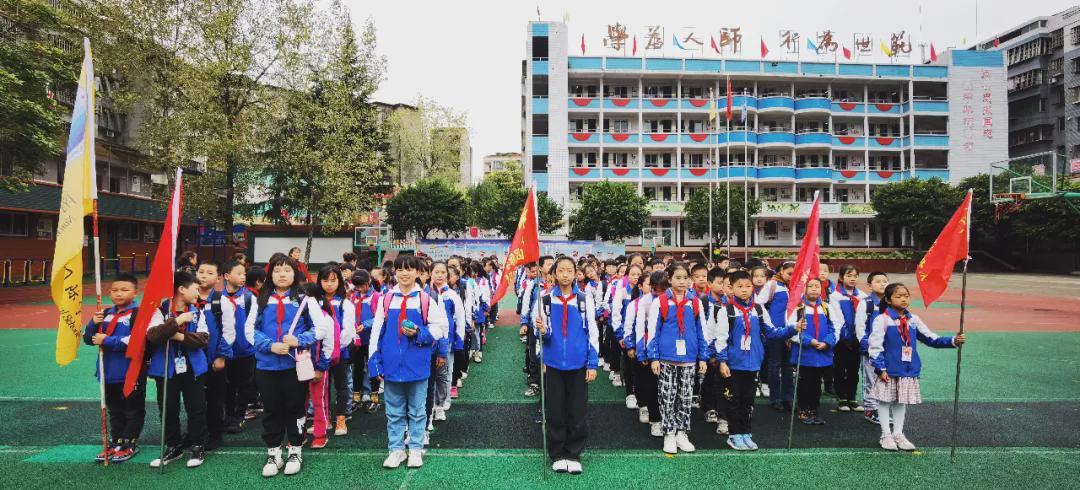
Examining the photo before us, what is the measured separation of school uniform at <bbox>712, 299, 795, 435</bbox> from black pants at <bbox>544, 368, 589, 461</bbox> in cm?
139

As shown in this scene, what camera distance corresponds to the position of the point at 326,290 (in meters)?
5.24

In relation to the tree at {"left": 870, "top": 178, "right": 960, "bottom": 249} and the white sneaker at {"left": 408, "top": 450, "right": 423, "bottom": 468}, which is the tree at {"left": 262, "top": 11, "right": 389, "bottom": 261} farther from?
the tree at {"left": 870, "top": 178, "right": 960, "bottom": 249}

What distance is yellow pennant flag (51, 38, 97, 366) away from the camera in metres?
4.10

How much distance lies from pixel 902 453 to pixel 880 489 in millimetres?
977

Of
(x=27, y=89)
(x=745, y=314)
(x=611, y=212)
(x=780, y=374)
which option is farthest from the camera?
(x=611, y=212)

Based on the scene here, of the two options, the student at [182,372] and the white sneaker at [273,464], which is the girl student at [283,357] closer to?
the white sneaker at [273,464]

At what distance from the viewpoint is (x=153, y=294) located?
13.8ft

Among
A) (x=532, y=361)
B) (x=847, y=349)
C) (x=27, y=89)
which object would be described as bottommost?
A: (x=532, y=361)

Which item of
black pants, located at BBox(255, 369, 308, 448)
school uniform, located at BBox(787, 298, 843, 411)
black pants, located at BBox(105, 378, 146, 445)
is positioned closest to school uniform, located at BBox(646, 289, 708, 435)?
school uniform, located at BBox(787, 298, 843, 411)

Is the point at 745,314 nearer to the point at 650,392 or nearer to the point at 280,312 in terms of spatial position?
the point at 650,392

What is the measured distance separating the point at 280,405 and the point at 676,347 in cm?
336

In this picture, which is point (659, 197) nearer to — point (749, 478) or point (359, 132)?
point (359, 132)

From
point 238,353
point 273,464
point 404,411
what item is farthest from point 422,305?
point 238,353

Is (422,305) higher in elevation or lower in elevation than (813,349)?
higher
